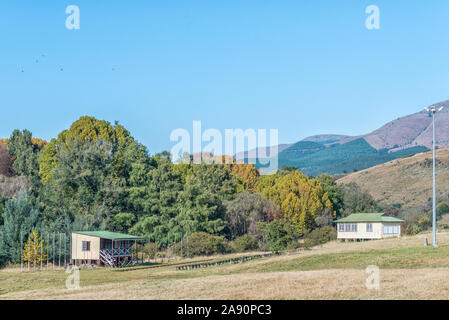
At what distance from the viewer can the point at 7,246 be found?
66500 mm

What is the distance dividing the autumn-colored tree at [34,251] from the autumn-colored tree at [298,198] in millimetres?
40333

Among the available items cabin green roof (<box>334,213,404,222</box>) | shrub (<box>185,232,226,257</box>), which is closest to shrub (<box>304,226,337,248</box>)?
cabin green roof (<box>334,213,404,222</box>)

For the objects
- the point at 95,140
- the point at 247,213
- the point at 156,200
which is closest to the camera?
the point at 156,200

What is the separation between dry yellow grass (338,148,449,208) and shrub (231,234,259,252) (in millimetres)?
66128

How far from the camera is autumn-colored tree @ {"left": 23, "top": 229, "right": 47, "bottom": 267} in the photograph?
211 feet

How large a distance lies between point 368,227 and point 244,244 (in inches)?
680

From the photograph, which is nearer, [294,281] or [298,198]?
[294,281]

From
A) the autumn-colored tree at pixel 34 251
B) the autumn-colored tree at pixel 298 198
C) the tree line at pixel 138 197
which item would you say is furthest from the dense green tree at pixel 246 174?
the autumn-colored tree at pixel 34 251

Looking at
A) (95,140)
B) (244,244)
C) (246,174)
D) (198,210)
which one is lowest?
(244,244)

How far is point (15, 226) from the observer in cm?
6744

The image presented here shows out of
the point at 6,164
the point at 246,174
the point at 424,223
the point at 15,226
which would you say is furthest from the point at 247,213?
the point at 6,164

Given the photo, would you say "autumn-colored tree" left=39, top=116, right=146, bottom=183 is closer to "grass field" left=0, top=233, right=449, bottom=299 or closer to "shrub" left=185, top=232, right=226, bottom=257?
"shrub" left=185, top=232, right=226, bottom=257

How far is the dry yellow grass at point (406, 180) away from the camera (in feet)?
464

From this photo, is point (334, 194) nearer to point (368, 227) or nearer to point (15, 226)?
point (368, 227)
